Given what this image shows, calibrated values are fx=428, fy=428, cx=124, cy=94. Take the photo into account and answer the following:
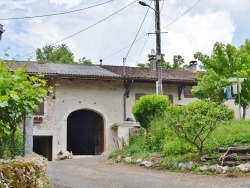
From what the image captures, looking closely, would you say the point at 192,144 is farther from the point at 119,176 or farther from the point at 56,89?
the point at 56,89

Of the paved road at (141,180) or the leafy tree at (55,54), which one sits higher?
the leafy tree at (55,54)

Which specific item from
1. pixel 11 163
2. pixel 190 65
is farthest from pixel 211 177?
pixel 190 65

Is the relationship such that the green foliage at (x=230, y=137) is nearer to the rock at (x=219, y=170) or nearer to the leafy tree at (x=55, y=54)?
the rock at (x=219, y=170)

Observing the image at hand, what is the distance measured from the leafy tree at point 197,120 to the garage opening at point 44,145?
11775mm

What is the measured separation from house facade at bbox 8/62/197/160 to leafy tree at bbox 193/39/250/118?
313 centimetres

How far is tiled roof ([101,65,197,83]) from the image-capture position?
24453 millimetres

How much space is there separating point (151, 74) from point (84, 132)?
6.14 metres

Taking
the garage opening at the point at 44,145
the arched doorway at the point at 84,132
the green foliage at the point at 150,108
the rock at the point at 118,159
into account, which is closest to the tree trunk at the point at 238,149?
the rock at the point at 118,159

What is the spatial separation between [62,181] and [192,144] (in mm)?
4437

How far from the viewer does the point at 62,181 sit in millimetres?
10055

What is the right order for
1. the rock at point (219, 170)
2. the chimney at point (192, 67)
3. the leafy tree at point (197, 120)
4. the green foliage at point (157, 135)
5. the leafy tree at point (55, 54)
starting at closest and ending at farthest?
the rock at point (219, 170) < the leafy tree at point (197, 120) < the green foliage at point (157, 135) < the chimney at point (192, 67) < the leafy tree at point (55, 54)

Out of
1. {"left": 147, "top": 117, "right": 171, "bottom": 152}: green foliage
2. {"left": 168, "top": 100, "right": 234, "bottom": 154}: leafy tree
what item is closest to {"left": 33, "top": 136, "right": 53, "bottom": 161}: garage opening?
{"left": 147, "top": 117, "right": 171, "bottom": 152}: green foliage

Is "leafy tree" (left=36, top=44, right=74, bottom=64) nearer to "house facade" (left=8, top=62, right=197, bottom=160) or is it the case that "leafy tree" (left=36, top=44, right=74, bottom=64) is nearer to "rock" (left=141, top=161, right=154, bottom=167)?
"house facade" (left=8, top=62, right=197, bottom=160)

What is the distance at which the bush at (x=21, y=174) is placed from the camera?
6129 mm
